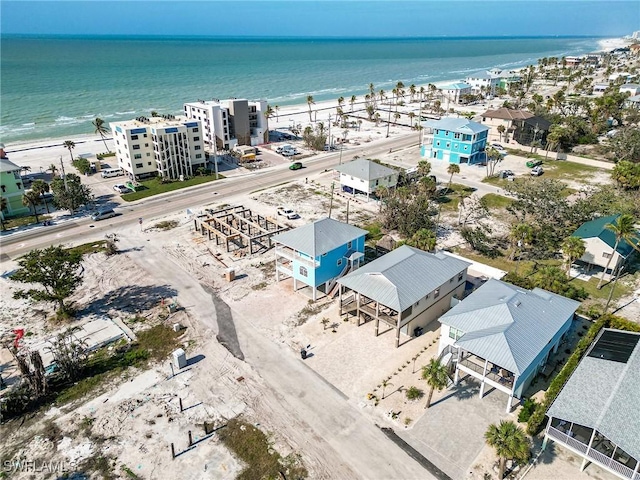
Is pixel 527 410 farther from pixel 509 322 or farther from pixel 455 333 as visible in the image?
pixel 455 333

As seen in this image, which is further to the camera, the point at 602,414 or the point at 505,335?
the point at 505,335

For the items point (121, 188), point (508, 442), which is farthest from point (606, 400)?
point (121, 188)

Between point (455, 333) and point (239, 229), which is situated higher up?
point (455, 333)

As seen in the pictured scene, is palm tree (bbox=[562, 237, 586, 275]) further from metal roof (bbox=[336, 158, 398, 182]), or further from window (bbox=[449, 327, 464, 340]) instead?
metal roof (bbox=[336, 158, 398, 182])

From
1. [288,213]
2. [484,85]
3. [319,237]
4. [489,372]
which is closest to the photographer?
[489,372]

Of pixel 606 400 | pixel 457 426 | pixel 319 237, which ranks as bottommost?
pixel 457 426

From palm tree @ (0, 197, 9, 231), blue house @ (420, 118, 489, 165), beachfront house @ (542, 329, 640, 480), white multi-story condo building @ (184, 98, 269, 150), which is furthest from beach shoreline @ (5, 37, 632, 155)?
beachfront house @ (542, 329, 640, 480)

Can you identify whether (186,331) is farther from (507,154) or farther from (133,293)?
(507,154)
